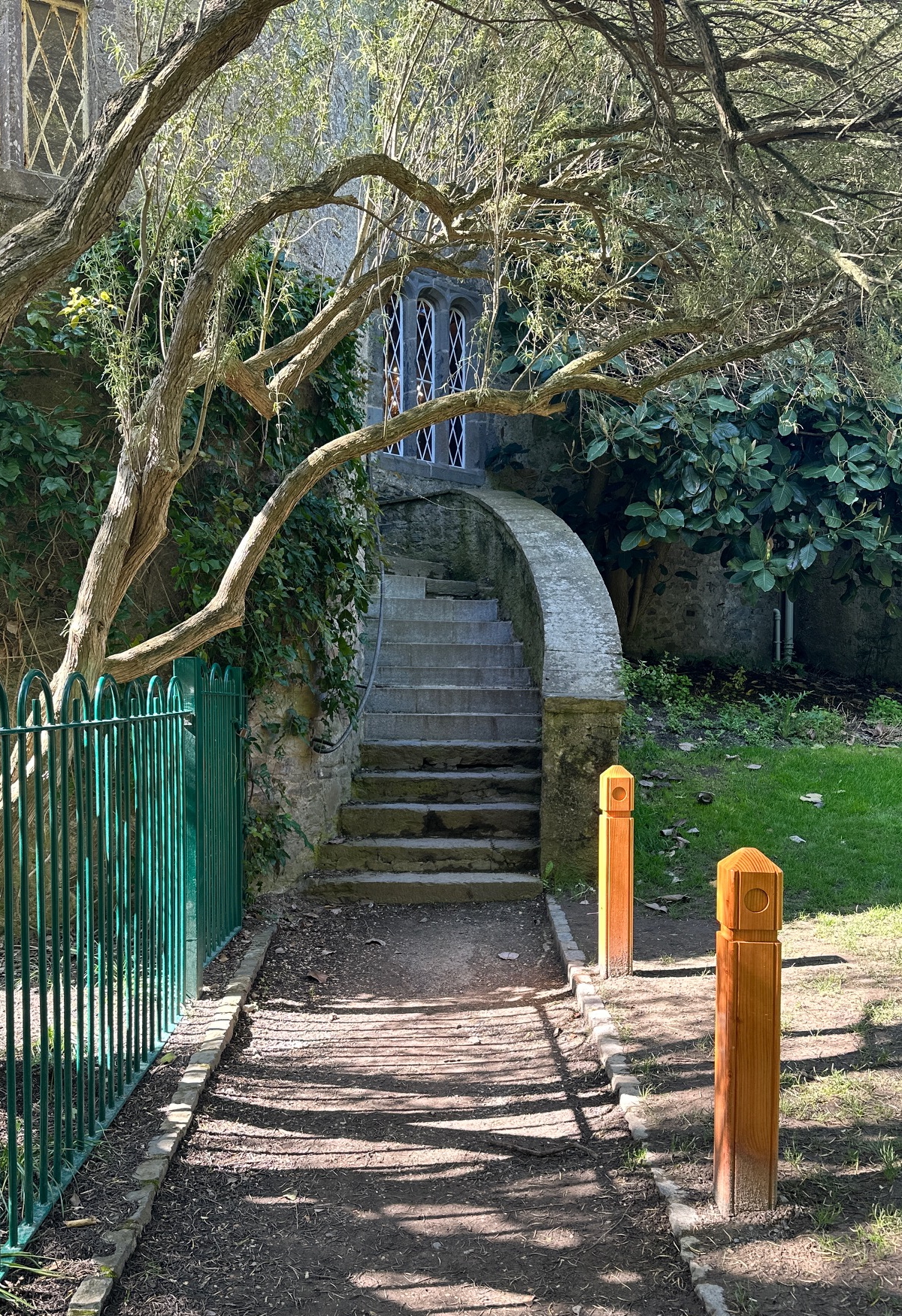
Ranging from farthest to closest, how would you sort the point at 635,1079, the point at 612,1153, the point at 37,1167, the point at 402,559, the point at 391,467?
the point at 391,467 → the point at 402,559 → the point at 635,1079 → the point at 612,1153 → the point at 37,1167

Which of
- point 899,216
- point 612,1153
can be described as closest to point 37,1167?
point 612,1153

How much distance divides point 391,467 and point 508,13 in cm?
619

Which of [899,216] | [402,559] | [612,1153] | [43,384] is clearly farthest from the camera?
[402,559]

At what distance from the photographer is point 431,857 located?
737cm

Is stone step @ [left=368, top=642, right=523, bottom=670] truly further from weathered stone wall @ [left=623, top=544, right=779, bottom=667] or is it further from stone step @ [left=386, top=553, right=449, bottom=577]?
weathered stone wall @ [left=623, top=544, right=779, bottom=667]

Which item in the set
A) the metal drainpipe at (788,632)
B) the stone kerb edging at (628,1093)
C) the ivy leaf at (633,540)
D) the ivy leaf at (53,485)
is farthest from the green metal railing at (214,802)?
the metal drainpipe at (788,632)

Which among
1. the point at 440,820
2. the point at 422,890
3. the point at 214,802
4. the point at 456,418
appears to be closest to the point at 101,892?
the point at 214,802

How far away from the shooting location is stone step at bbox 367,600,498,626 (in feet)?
31.7

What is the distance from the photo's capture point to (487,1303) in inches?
A: 113

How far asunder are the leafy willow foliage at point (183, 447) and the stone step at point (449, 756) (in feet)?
4.02

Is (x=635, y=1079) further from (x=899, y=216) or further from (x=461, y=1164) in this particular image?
(x=899, y=216)

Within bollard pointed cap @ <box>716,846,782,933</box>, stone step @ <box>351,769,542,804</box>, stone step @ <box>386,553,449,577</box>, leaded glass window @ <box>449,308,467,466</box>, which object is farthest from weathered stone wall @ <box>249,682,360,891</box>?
leaded glass window @ <box>449,308,467,466</box>

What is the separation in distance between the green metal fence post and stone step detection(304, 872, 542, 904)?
203 centimetres

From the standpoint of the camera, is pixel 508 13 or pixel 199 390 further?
pixel 199 390
